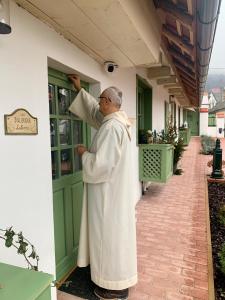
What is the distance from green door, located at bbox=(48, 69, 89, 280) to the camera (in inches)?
100.0

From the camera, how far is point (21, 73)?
182 centimetres

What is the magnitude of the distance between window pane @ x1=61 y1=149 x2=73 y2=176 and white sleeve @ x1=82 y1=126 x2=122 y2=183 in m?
0.62

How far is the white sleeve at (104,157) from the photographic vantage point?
2.12 metres

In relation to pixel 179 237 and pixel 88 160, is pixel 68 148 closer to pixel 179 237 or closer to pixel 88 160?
pixel 88 160

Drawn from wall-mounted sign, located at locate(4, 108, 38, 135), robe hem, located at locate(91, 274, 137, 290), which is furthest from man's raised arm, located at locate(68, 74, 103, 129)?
robe hem, located at locate(91, 274, 137, 290)

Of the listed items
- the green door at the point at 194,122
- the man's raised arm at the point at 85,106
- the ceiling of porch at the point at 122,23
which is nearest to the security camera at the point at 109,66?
the ceiling of porch at the point at 122,23

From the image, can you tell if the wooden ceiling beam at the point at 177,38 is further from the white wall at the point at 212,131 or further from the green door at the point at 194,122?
the white wall at the point at 212,131

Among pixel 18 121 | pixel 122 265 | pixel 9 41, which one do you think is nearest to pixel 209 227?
pixel 122 265

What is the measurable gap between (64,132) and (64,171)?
0.43 meters

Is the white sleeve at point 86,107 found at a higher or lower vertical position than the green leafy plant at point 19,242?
higher

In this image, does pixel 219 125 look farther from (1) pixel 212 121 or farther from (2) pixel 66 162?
(2) pixel 66 162

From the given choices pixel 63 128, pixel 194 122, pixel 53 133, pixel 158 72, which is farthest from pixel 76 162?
pixel 194 122

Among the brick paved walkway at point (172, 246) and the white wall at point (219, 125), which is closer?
the brick paved walkway at point (172, 246)

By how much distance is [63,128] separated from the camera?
2.73m
